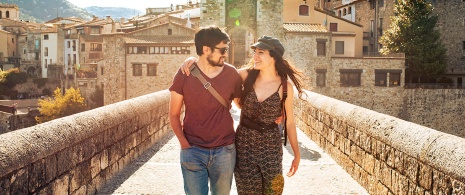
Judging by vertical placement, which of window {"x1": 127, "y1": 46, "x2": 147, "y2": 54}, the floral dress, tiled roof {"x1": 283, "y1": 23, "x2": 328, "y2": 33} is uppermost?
tiled roof {"x1": 283, "y1": 23, "x2": 328, "y2": 33}

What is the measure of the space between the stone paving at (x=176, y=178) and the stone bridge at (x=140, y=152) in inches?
3.3

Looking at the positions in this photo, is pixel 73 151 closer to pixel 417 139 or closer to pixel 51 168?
pixel 51 168

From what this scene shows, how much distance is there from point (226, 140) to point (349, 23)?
141 feet

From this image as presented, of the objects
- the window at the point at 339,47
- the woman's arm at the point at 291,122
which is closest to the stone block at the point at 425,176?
the woman's arm at the point at 291,122

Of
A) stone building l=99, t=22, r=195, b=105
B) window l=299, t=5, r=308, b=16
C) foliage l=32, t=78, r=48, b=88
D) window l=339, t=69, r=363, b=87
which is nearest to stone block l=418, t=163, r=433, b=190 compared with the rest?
window l=339, t=69, r=363, b=87

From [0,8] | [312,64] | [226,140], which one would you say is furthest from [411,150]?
[0,8]

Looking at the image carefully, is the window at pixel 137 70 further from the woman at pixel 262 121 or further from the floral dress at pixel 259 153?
the floral dress at pixel 259 153

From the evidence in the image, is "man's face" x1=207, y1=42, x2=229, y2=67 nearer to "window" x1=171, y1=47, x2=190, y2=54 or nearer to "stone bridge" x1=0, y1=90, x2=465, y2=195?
"stone bridge" x1=0, y1=90, x2=465, y2=195

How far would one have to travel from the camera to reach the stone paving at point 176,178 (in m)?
6.39

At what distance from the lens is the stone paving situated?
6.39 metres

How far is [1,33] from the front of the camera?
77375 millimetres

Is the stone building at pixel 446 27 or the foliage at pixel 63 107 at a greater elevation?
the stone building at pixel 446 27

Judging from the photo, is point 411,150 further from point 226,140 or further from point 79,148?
point 79,148

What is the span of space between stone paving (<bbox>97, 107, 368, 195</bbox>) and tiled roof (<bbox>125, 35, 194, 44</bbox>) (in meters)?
33.9
